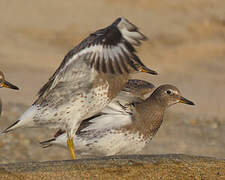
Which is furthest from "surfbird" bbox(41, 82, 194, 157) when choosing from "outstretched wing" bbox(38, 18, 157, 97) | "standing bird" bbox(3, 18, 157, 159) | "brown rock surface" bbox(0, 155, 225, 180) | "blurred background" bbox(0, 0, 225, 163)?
"blurred background" bbox(0, 0, 225, 163)

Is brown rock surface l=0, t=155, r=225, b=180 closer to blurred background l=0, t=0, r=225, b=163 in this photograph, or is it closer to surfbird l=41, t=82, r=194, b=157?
surfbird l=41, t=82, r=194, b=157

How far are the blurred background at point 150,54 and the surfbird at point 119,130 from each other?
205 centimetres

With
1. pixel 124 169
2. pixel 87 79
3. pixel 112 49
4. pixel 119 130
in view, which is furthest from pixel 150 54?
pixel 124 169

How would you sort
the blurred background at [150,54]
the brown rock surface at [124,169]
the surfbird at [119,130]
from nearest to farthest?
the brown rock surface at [124,169] → the surfbird at [119,130] → the blurred background at [150,54]

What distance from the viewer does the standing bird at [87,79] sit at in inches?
271

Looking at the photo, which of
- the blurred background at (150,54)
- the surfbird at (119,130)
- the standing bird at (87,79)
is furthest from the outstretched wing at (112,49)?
the blurred background at (150,54)

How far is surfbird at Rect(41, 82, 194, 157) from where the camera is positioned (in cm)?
778

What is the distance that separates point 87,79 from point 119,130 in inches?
33.2

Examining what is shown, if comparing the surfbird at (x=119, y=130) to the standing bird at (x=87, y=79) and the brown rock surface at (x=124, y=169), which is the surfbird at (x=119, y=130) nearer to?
the standing bird at (x=87, y=79)

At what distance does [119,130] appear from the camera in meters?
7.80

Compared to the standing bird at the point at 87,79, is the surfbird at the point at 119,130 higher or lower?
lower

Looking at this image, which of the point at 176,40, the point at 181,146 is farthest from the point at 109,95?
the point at 176,40

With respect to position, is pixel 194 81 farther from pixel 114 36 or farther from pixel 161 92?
pixel 114 36

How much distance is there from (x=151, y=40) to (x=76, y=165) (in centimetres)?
1349
